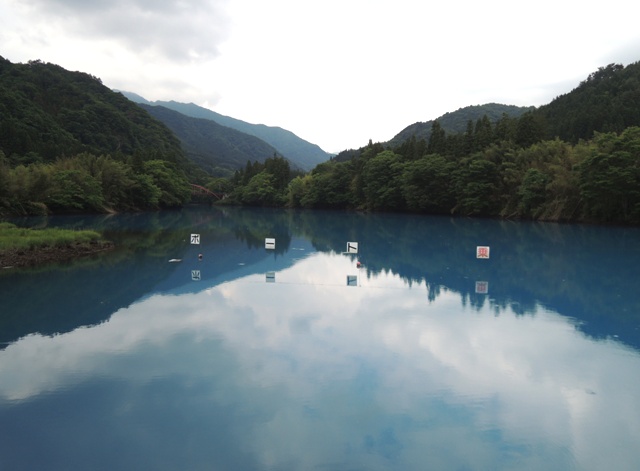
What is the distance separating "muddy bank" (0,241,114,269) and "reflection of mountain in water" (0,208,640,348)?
1172 mm

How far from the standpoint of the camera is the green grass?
719 inches

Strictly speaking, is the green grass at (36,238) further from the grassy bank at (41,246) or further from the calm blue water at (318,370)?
the calm blue water at (318,370)

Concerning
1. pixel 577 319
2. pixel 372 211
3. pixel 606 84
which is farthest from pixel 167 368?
pixel 606 84

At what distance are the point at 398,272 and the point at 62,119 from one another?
298ft

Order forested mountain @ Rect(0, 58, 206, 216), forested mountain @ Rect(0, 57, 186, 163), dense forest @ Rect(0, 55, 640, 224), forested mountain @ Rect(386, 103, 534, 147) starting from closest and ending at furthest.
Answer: dense forest @ Rect(0, 55, 640, 224), forested mountain @ Rect(0, 58, 206, 216), forested mountain @ Rect(0, 57, 186, 163), forested mountain @ Rect(386, 103, 534, 147)

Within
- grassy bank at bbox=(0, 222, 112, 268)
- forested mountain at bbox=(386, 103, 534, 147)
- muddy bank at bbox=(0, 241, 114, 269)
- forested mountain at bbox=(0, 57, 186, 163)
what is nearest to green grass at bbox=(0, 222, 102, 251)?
grassy bank at bbox=(0, 222, 112, 268)

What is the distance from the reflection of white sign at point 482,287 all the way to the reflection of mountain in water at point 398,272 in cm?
18

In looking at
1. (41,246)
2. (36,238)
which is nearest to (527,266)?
(41,246)

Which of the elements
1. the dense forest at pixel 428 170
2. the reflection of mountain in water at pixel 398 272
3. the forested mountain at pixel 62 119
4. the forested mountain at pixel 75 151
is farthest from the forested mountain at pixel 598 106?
the forested mountain at pixel 62 119

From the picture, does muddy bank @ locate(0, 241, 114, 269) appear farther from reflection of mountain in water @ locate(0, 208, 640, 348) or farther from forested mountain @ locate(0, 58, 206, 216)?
forested mountain @ locate(0, 58, 206, 216)

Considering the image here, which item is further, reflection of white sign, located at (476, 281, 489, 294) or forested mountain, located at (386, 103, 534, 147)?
forested mountain, located at (386, 103, 534, 147)

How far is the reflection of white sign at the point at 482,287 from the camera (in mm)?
13984

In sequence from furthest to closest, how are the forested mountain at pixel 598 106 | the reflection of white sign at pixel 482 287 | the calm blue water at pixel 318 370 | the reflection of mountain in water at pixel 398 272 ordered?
1. the forested mountain at pixel 598 106
2. the reflection of white sign at pixel 482 287
3. the reflection of mountain in water at pixel 398 272
4. the calm blue water at pixel 318 370

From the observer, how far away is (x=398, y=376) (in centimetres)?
754
